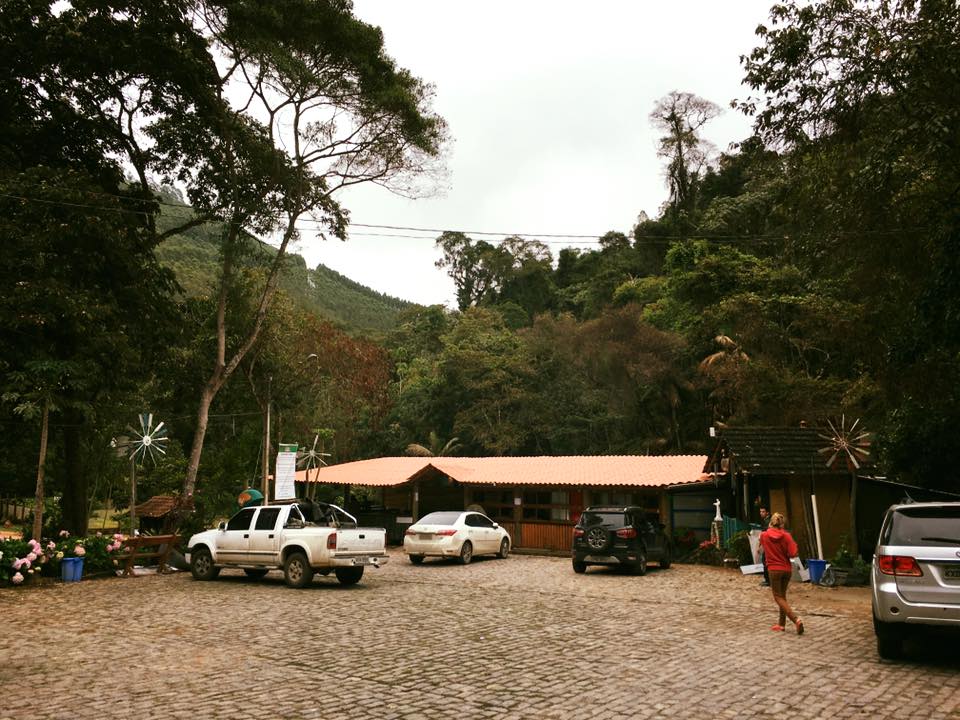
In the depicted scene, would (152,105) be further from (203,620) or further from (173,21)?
(203,620)

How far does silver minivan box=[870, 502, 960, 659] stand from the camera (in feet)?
23.7

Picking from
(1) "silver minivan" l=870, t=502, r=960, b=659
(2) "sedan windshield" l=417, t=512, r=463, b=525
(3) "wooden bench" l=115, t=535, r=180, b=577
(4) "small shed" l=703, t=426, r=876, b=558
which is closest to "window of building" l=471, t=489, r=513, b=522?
(2) "sedan windshield" l=417, t=512, r=463, b=525

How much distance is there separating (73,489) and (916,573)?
2016 centimetres

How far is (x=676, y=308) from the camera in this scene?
4309 centimetres

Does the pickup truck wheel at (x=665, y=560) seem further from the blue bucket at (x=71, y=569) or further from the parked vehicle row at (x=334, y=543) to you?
the blue bucket at (x=71, y=569)

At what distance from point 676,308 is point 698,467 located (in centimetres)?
2006

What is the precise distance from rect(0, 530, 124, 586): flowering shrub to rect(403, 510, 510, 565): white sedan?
760cm

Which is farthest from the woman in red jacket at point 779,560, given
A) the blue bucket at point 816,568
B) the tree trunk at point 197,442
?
the tree trunk at point 197,442

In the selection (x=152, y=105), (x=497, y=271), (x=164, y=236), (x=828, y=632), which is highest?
(x=497, y=271)

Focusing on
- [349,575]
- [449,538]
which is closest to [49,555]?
[349,575]

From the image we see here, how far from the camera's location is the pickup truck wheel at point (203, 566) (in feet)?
53.5

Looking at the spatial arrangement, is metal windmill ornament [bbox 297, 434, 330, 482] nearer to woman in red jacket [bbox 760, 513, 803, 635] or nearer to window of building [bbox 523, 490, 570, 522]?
window of building [bbox 523, 490, 570, 522]

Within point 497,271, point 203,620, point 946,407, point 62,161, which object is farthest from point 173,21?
point 497,271

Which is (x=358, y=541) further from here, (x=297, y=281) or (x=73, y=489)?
(x=297, y=281)
